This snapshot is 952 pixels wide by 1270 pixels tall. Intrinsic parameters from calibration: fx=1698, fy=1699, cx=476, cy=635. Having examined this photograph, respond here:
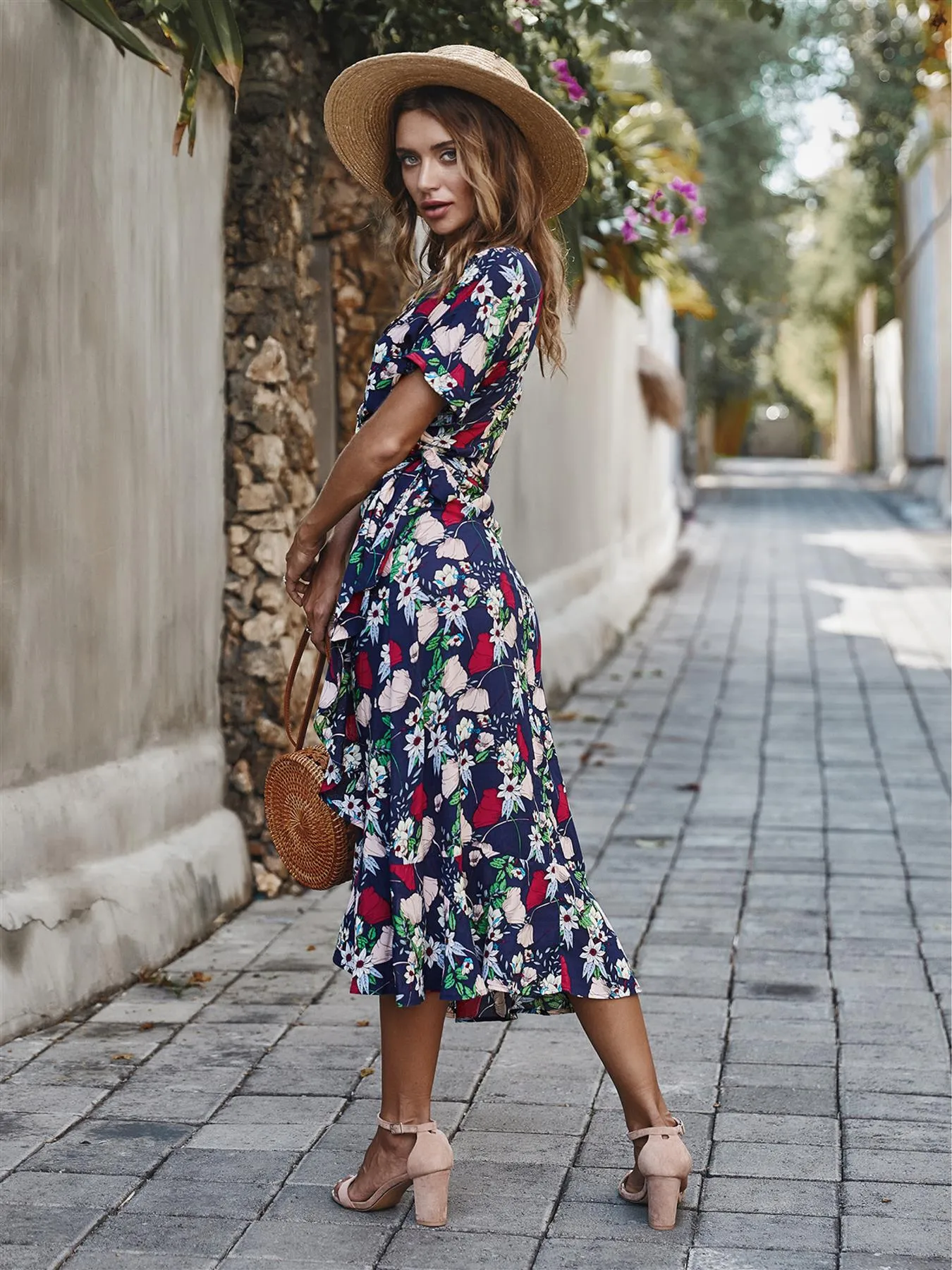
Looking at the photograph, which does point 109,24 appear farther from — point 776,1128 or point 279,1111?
point 776,1128

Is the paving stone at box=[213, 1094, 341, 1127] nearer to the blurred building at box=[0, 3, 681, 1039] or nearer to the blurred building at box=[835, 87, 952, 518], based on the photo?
the blurred building at box=[0, 3, 681, 1039]

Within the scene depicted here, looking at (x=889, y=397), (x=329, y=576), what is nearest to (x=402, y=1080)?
(x=329, y=576)

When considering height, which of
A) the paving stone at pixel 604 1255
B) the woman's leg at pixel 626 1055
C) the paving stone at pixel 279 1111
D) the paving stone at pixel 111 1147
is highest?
the woman's leg at pixel 626 1055

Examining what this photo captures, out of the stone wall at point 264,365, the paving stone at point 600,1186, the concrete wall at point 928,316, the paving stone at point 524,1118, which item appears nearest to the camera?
the paving stone at point 600,1186

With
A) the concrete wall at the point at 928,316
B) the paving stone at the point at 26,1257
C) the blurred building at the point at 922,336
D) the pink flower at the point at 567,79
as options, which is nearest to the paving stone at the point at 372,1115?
the paving stone at the point at 26,1257

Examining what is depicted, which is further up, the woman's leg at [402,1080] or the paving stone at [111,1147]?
A: the woman's leg at [402,1080]

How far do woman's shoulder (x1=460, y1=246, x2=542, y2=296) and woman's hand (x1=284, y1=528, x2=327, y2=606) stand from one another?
0.52m

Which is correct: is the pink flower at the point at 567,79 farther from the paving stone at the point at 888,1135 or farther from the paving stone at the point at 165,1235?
the paving stone at the point at 165,1235

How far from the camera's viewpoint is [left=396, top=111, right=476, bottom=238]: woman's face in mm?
2869

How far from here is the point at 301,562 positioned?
2.95 meters

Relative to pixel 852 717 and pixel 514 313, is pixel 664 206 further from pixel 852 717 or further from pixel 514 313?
pixel 514 313

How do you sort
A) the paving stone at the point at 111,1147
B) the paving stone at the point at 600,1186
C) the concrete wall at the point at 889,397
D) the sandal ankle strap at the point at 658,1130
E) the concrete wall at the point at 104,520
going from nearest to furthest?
the sandal ankle strap at the point at 658,1130 < the paving stone at the point at 600,1186 < the paving stone at the point at 111,1147 < the concrete wall at the point at 104,520 < the concrete wall at the point at 889,397

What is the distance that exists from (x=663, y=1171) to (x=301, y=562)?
47.4 inches

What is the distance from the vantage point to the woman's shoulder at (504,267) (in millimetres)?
2787
